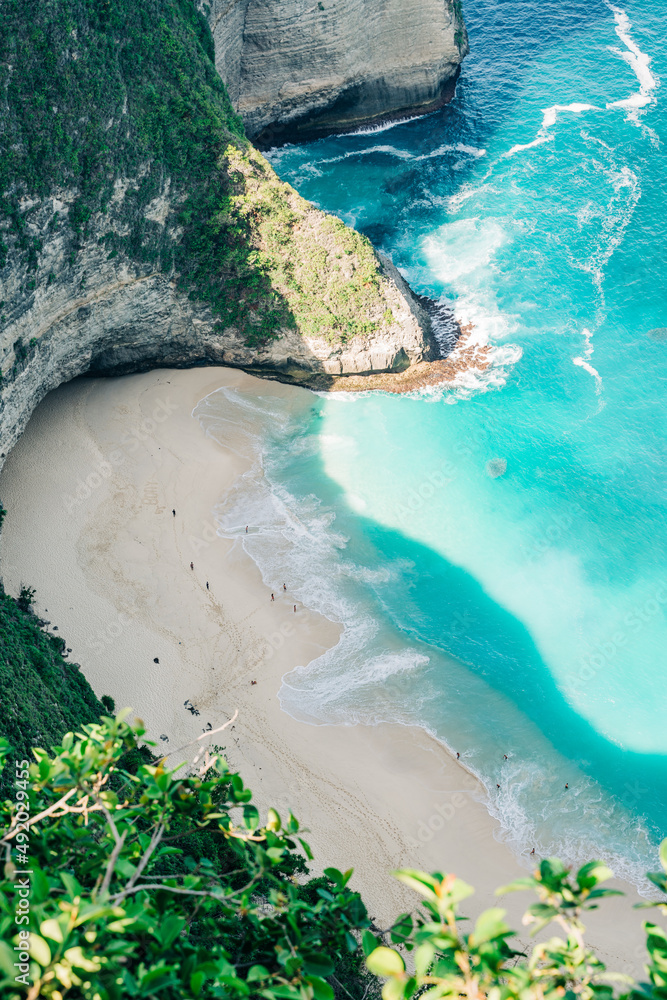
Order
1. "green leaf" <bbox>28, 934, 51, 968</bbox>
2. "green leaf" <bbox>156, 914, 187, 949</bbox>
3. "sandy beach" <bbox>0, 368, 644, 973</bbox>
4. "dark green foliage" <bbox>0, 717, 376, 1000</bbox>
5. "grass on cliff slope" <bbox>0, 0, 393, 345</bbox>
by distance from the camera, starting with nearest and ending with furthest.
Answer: "green leaf" <bbox>28, 934, 51, 968</bbox>
"dark green foliage" <bbox>0, 717, 376, 1000</bbox>
"green leaf" <bbox>156, 914, 187, 949</bbox>
"sandy beach" <bbox>0, 368, 644, 973</bbox>
"grass on cliff slope" <bbox>0, 0, 393, 345</bbox>

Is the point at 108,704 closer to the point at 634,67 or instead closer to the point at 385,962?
the point at 385,962

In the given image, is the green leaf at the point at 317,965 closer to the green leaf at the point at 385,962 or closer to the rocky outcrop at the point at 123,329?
the green leaf at the point at 385,962

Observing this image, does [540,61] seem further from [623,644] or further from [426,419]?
[623,644]

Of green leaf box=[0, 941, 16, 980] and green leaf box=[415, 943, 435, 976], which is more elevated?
green leaf box=[0, 941, 16, 980]

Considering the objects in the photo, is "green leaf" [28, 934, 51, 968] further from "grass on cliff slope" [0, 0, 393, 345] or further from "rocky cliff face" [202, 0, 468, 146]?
"rocky cliff face" [202, 0, 468, 146]

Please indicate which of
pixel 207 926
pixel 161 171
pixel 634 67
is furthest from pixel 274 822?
pixel 634 67

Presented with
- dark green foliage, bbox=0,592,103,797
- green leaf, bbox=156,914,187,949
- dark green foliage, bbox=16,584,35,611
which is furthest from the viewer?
dark green foliage, bbox=16,584,35,611

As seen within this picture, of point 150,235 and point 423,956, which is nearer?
point 423,956

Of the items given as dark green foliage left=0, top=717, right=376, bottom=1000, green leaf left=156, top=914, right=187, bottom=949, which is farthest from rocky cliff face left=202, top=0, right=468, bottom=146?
green leaf left=156, top=914, right=187, bottom=949
